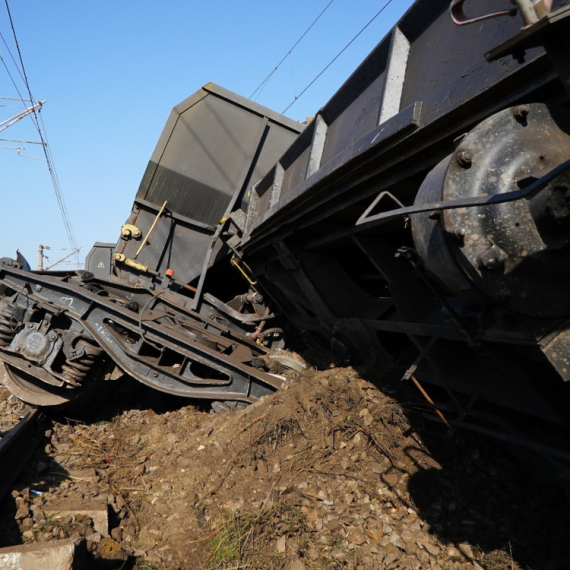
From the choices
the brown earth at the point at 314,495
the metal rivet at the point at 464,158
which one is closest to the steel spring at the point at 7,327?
the brown earth at the point at 314,495

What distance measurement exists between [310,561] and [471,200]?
209cm

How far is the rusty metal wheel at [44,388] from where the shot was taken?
5.09 meters

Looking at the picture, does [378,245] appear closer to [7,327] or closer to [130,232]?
[7,327]

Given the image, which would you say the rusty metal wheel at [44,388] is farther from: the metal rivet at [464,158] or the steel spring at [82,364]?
the metal rivet at [464,158]

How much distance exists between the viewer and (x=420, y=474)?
3039 mm

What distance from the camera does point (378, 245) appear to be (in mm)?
3527

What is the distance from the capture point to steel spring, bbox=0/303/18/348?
5.04 metres

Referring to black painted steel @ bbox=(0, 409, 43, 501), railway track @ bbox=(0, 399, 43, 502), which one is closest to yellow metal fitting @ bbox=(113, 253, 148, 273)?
railway track @ bbox=(0, 399, 43, 502)

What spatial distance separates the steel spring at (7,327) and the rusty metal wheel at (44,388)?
312 millimetres

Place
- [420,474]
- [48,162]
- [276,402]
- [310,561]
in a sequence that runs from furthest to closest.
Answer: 1. [48,162]
2. [276,402]
3. [420,474]
4. [310,561]

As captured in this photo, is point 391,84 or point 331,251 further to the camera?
point 331,251

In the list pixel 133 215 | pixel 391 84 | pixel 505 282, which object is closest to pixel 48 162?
pixel 133 215

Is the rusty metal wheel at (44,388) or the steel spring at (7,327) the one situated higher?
the steel spring at (7,327)

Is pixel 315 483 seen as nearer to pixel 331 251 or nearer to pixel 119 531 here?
pixel 119 531
